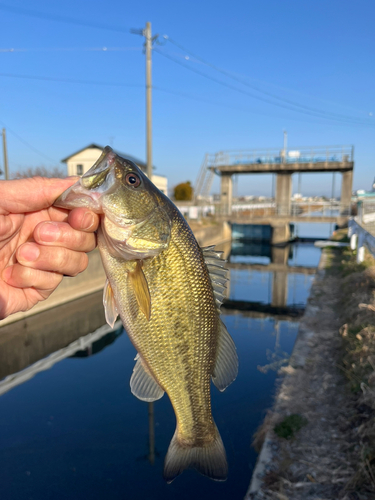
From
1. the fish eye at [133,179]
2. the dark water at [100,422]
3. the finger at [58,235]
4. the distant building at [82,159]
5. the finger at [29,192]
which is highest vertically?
the distant building at [82,159]

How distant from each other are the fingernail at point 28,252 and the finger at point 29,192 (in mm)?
265

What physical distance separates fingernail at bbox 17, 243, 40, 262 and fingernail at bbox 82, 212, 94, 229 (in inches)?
18.7

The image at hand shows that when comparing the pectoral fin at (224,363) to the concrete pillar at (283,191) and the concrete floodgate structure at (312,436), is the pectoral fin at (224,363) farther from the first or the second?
the concrete pillar at (283,191)

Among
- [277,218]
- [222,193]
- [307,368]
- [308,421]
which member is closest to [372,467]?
[308,421]

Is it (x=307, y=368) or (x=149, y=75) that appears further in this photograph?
(x=149, y=75)

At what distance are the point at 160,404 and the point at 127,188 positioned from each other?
611cm

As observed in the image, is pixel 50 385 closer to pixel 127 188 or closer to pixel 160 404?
pixel 160 404

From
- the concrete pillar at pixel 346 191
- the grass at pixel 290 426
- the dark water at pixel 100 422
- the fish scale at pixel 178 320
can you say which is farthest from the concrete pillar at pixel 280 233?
the fish scale at pixel 178 320

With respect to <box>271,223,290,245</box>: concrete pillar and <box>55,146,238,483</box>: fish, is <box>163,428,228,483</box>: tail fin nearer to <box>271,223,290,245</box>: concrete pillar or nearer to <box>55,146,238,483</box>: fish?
<box>55,146,238,483</box>: fish

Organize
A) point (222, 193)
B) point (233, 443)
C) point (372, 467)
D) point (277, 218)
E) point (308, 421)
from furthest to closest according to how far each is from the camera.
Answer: point (222, 193)
point (277, 218)
point (233, 443)
point (308, 421)
point (372, 467)

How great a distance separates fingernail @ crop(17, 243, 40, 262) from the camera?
237 cm

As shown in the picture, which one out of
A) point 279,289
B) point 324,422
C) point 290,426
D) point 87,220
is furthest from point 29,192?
point 279,289

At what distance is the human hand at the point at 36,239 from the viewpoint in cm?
231

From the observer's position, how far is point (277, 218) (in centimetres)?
3400
